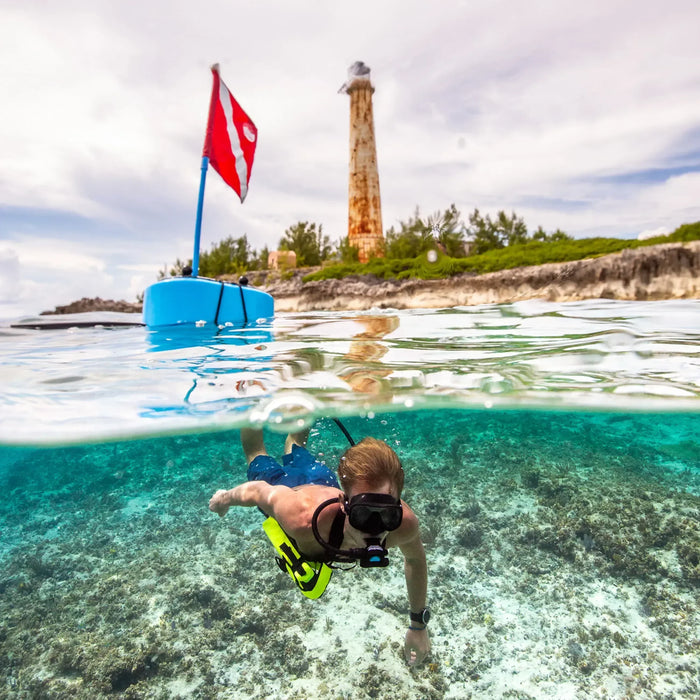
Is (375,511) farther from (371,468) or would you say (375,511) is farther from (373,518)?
(371,468)

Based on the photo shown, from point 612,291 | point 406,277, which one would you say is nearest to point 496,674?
point 612,291

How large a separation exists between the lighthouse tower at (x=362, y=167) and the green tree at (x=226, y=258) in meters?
7.96

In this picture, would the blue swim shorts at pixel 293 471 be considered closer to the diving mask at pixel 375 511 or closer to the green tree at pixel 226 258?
the diving mask at pixel 375 511

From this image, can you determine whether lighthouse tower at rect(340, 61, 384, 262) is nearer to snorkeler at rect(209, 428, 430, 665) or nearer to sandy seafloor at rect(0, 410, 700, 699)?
sandy seafloor at rect(0, 410, 700, 699)

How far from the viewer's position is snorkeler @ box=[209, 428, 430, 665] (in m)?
2.76

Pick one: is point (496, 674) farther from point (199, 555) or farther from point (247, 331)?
point (247, 331)

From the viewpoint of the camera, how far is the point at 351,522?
277cm

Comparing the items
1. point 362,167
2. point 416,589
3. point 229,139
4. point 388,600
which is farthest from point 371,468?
point 362,167

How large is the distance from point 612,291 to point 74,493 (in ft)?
50.1

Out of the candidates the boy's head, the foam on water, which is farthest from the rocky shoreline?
the boy's head

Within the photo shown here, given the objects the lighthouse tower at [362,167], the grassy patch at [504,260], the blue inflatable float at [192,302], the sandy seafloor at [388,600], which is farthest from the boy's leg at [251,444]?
the lighthouse tower at [362,167]

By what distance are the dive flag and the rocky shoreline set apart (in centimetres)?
845

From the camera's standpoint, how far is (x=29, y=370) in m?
6.48

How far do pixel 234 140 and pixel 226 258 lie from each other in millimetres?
21647
